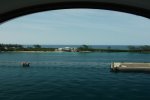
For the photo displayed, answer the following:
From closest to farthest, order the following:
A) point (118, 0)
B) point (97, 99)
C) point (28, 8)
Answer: point (118, 0) → point (28, 8) → point (97, 99)

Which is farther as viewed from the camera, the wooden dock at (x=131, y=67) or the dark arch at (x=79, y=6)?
the wooden dock at (x=131, y=67)

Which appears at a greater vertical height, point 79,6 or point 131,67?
point 79,6

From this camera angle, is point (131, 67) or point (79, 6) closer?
point (79, 6)

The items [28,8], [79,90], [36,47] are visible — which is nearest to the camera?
[28,8]

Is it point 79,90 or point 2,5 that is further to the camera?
point 79,90

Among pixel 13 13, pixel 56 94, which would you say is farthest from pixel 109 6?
pixel 56 94

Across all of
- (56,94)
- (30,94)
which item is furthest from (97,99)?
(30,94)

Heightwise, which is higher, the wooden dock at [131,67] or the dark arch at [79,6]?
the dark arch at [79,6]

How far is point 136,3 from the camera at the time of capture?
3.52m

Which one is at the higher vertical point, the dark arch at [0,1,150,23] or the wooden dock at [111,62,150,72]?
the dark arch at [0,1,150,23]

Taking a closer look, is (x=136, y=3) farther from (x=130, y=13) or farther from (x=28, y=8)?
(x=28, y=8)

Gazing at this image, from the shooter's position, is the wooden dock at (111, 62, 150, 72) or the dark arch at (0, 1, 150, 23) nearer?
→ the dark arch at (0, 1, 150, 23)

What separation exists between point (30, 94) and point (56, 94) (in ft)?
8.42

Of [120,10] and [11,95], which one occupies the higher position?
[120,10]
